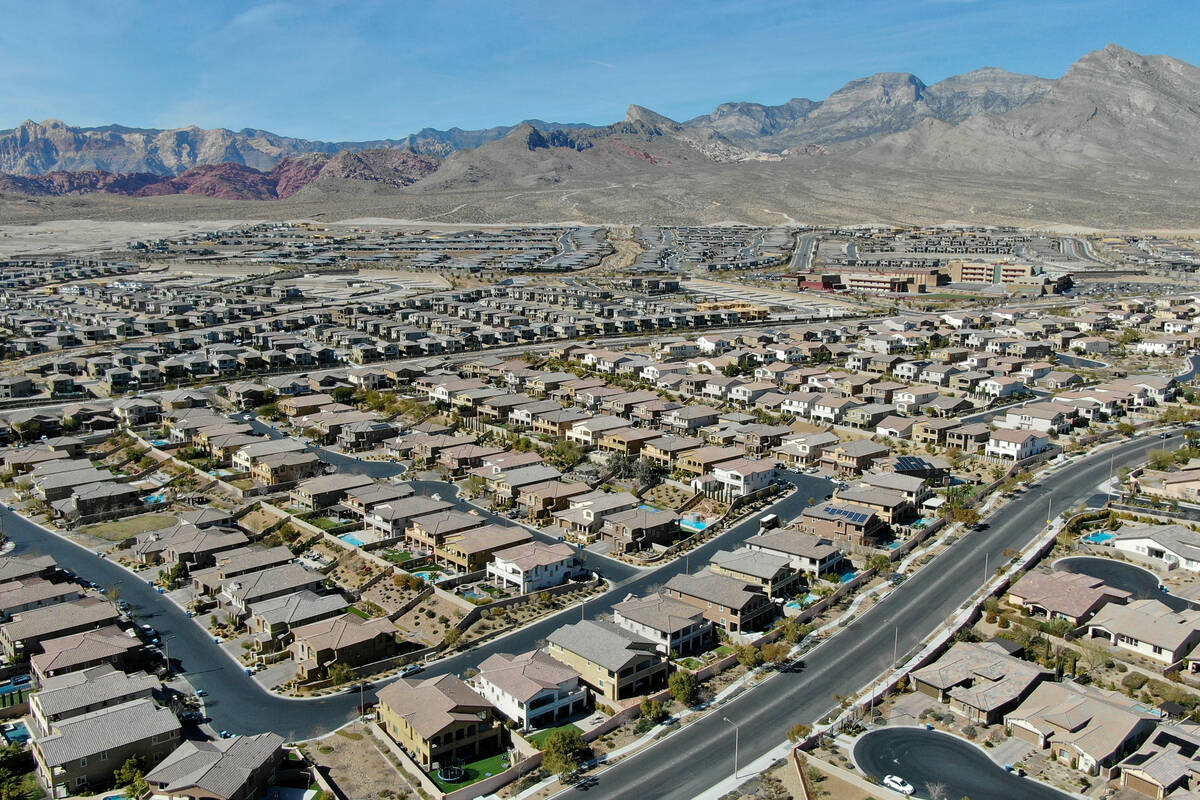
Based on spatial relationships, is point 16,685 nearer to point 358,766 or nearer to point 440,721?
point 358,766

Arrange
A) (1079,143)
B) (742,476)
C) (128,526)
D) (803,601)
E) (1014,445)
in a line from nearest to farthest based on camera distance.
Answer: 1. (803,601)
2. (128,526)
3. (742,476)
4. (1014,445)
5. (1079,143)

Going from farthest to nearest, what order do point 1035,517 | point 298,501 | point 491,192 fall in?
point 491,192 < point 298,501 < point 1035,517

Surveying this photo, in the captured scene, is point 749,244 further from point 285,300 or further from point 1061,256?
point 285,300

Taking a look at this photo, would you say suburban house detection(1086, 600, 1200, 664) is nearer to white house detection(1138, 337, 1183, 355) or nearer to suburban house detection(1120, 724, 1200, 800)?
suburban house detection(1120, 724, 1200, 800)

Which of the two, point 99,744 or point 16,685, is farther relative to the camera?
point 16,685

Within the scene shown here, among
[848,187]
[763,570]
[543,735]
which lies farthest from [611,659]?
[848,187]

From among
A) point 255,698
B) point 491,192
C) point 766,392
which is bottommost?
point 255,698

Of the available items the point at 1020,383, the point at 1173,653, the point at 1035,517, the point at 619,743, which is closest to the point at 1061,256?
the point at 1020,383
